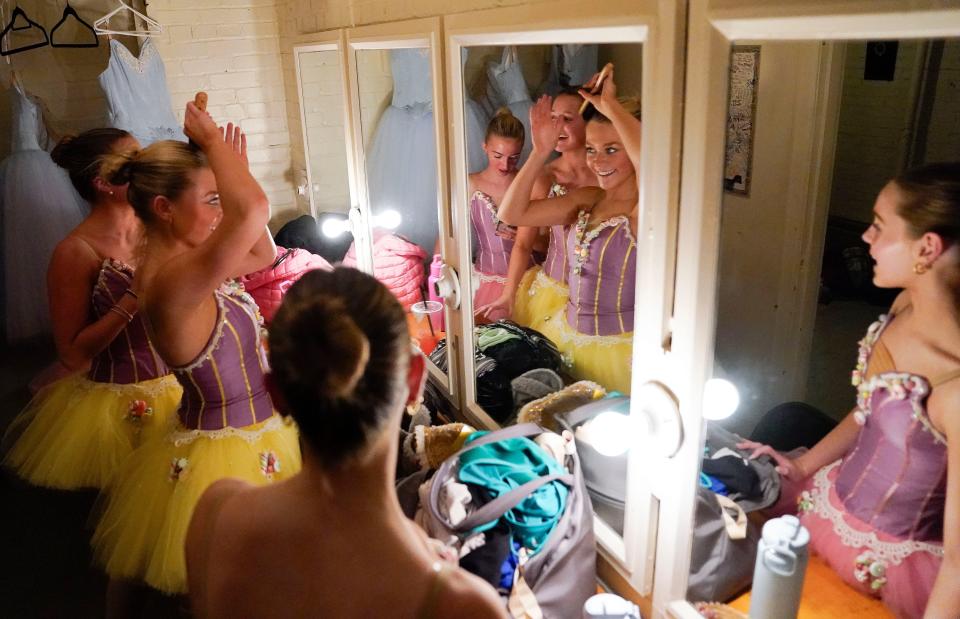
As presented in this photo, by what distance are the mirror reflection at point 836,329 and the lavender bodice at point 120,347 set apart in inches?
65.5

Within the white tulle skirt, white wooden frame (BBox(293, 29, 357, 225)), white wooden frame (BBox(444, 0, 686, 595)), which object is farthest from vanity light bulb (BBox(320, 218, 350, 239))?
white wooden frame (BBox(444, 0, 686, 595))

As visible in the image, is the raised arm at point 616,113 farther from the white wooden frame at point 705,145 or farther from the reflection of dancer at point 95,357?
the reflection of dancer at point 95,357

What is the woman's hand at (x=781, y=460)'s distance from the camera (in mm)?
1271

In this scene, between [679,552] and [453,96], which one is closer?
[679,552]

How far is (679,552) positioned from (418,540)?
2.28 feet

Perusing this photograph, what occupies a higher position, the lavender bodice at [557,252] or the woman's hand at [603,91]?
the woman's hand at [603,91]

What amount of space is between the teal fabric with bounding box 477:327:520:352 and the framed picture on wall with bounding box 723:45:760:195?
3.31 ft

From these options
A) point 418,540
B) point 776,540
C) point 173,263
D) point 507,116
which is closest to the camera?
point 418,540

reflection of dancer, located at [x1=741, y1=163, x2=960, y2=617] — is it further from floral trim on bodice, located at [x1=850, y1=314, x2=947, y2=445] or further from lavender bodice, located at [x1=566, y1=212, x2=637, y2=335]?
lavender bodice, located at [x1=566, y1=212, x2=637, y2=335]

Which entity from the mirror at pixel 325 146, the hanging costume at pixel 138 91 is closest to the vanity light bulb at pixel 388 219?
the mirror at pixel 325 146

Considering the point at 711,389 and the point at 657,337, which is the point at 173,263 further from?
the point at 711,389

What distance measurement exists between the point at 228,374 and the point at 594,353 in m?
0.89

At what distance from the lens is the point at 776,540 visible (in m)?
1.16

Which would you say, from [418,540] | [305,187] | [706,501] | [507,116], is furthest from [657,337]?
[305,187]
